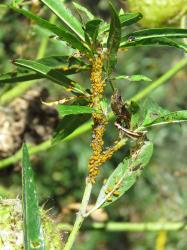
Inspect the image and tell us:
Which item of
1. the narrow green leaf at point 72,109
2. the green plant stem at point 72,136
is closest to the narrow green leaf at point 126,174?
the narrow green leaf at point 72,109

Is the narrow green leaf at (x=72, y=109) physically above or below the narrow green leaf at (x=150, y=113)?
below

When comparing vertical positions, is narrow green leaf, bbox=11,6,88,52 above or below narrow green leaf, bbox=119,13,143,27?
below

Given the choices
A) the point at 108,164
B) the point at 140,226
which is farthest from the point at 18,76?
the point at 108,164

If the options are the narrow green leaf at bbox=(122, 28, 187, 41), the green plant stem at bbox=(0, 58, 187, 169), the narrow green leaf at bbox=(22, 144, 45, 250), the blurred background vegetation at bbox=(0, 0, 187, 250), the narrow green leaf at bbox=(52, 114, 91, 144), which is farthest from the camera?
the blurred background vegetation at bbox=(0, 0, 187, 250)

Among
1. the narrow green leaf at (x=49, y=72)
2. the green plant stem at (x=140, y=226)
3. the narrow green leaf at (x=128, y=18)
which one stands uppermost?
the narrow green leaf at (x=128, y=18)

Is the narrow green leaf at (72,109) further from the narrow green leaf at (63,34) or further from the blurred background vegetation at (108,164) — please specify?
the blurred background vegetation at (108,164)

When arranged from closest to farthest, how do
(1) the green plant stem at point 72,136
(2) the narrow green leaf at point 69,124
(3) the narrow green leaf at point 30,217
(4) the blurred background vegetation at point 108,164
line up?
(3) the narrow green leaf at point 30,217 → (2) the narrow green leaf at point 69,124 → (1) the green plant stem at point 72,136 → (4) the blurred background vegetation at point 108,164

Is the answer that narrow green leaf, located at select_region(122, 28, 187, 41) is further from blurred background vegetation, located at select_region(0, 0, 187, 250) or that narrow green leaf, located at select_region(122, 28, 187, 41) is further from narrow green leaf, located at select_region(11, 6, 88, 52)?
blurred background vegetation, located at select_region(0, 0, 187, 250)

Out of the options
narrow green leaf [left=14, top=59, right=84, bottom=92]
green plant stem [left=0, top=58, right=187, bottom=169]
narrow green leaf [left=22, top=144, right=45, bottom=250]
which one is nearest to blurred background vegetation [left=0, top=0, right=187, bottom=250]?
green plant stem [left=0, top=58, right=187, bottom=169]
